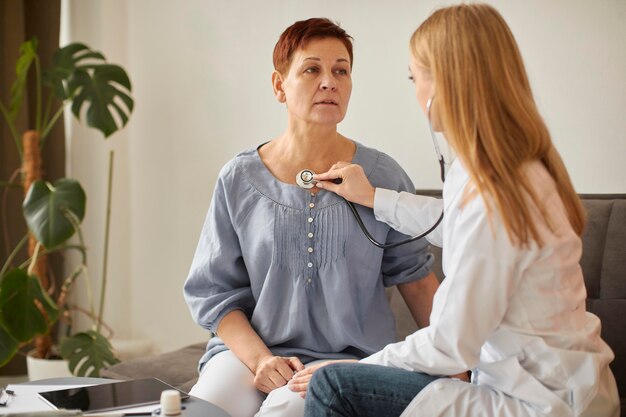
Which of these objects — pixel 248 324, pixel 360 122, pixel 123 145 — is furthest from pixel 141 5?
pixel 248 324

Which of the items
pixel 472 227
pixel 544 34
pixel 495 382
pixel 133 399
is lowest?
pixel 133 399

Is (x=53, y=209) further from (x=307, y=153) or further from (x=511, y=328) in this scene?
(x=511, y=328)

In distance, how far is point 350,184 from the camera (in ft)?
6.07

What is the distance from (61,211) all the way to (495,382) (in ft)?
6.42

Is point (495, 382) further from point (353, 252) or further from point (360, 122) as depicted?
point (360, 122)

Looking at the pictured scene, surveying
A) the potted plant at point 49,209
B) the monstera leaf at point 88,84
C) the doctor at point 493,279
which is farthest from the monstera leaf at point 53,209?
the doctor at point 493,279

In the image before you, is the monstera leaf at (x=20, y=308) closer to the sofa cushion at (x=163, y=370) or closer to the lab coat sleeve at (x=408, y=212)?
the sofa cushion at (x=163, y=370)

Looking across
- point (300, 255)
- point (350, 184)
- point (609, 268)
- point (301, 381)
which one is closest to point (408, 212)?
point (350, 184)

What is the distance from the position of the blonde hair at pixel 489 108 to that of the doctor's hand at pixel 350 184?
0.46 m

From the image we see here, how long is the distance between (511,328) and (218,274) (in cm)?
80

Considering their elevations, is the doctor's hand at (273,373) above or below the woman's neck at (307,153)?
below

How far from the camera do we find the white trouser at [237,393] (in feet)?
5.32

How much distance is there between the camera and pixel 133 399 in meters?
1.50

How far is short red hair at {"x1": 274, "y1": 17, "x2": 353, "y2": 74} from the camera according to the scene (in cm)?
191
